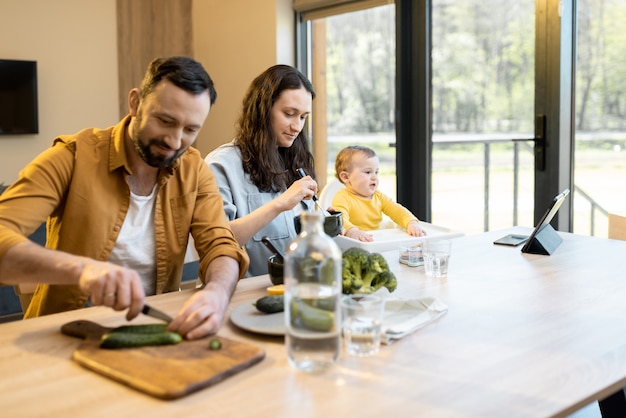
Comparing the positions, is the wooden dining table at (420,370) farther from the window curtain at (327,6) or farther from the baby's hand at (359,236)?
the window curtain at (327,6)

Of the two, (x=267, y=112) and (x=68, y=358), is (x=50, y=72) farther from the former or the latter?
(x=68, y=358)

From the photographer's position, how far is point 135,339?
1266 mm

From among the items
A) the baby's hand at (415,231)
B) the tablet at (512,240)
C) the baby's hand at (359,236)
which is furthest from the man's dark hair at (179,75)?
the tablet at (512,240)

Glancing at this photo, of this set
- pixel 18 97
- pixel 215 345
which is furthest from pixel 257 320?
pixel 18 97

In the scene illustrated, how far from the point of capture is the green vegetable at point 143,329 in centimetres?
131

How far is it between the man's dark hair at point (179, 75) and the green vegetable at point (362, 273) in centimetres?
57

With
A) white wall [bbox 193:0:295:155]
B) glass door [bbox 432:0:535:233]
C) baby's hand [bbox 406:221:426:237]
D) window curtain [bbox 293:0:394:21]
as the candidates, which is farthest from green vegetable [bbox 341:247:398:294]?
white wall [bbox 193:0:295:155]

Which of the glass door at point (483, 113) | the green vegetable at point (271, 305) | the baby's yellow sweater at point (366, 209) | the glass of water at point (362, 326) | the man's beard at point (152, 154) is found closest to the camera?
the glass of water at point (362, 326)

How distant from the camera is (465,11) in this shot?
408 centimetres

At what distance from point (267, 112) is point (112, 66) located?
3445 millimetres

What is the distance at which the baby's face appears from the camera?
3.20 meters

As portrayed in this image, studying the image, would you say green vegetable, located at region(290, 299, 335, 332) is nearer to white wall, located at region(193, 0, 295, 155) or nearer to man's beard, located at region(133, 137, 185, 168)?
man's beard, located at region(133, 137, 185, 168)

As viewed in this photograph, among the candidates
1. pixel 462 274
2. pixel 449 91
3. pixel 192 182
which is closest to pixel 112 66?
pixel 449 91

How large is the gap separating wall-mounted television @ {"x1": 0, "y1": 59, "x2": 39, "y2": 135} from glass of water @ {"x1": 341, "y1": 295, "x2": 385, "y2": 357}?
14.9 feet
